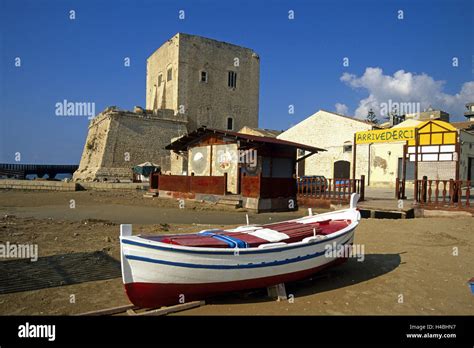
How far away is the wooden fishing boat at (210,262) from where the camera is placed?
14.0ft

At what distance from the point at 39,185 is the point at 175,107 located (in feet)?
69.8

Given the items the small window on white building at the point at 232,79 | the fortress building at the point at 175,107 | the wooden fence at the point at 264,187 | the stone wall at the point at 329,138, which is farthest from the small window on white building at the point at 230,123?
the wooden fence at the point at 264,187

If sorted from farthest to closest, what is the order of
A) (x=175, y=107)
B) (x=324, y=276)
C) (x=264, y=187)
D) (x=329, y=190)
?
(x=175, y=107) → (x=329, y=190) → (x=264, y=187) → (x=324, y=276)

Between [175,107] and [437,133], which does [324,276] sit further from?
[175,107]

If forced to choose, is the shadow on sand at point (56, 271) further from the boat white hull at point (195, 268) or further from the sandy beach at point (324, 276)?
the boat white hull at point (195, 268)

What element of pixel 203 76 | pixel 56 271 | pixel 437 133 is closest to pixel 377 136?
pixel 437 133

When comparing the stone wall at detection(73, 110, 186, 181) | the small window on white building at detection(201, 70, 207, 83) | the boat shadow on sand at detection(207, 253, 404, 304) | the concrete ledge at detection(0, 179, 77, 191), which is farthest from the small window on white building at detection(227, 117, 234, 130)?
the boat shadow on sand at detection(207, 253, 404, 304)

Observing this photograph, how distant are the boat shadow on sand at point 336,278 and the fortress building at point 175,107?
112ft

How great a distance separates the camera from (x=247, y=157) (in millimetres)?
17312

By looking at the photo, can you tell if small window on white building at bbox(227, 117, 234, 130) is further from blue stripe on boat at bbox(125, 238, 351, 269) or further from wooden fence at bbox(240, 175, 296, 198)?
blue stripe on boat at bbox(125, 238, 351, 269)

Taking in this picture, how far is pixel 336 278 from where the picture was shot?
632 cm
